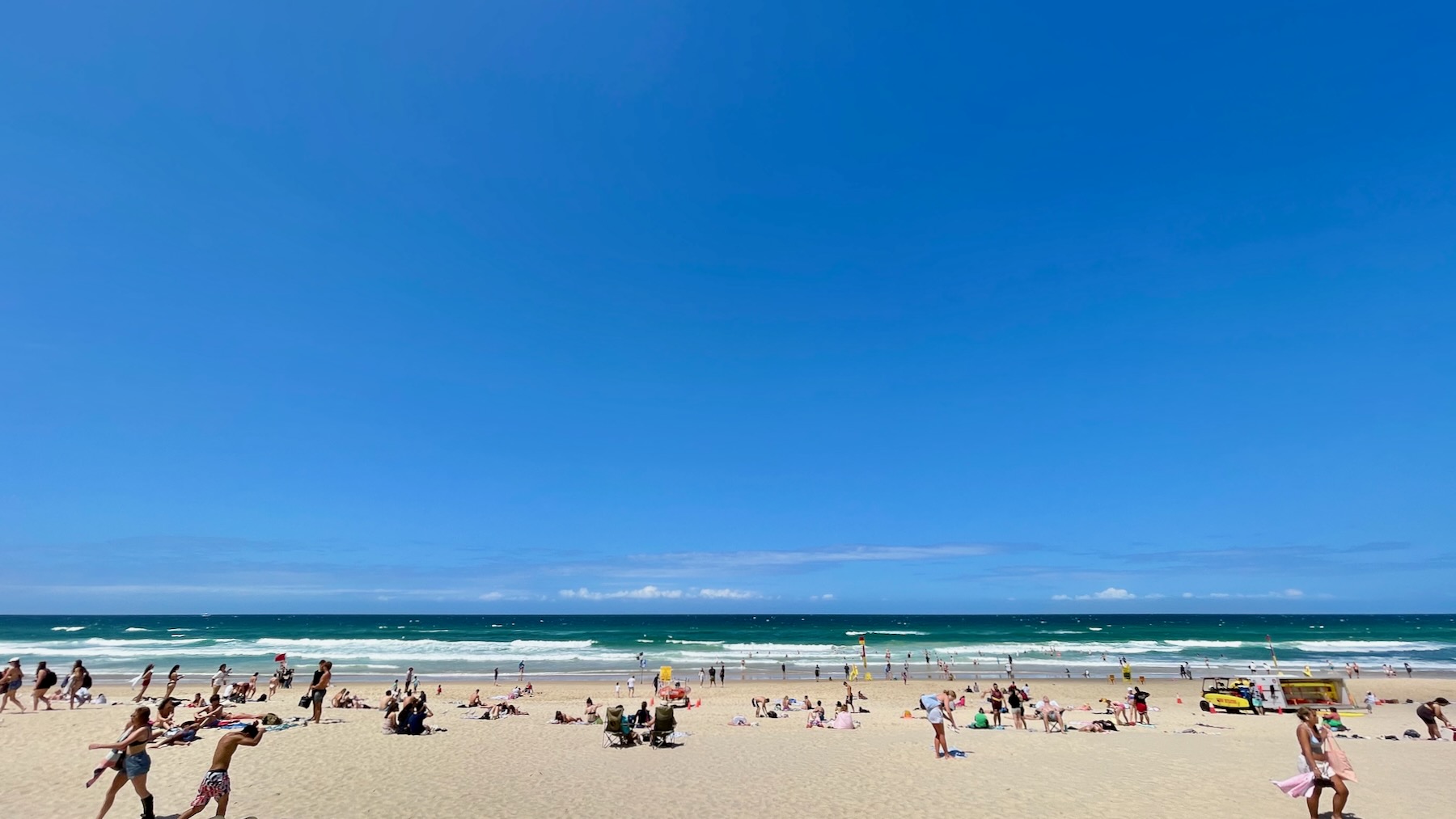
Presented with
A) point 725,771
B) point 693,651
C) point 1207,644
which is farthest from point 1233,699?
point 1207,644

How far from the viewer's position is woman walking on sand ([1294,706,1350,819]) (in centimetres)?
865

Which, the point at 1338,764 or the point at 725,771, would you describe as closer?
the point at 1338,764

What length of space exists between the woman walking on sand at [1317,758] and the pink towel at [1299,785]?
62 mm

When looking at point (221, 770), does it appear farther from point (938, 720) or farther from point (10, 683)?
point (10, 683)

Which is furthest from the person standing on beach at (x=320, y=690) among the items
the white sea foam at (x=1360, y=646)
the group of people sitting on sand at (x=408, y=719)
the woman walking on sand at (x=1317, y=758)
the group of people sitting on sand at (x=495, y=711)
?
the white sea foam at (x=1360, y=646)

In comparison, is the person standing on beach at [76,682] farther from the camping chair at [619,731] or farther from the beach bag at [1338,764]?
the beach bag at [1338,764]

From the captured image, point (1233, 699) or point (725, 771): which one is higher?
point (725, 771)

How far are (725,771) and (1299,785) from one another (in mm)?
8673

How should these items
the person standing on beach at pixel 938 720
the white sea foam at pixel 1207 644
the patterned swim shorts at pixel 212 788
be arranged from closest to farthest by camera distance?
the patterned swim shorts at pixel 212 788 < the person standing on beach at pixel 938 720 < the white sea foam at pixel 1207 644

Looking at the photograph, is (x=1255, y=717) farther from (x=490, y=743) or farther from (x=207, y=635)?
(x=207, y=635)

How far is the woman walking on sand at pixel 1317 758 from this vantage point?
865cm

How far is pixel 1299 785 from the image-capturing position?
29.3 feet

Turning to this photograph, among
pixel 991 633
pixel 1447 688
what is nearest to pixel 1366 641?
pixel 991 633

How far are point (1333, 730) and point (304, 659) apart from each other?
55820mm
